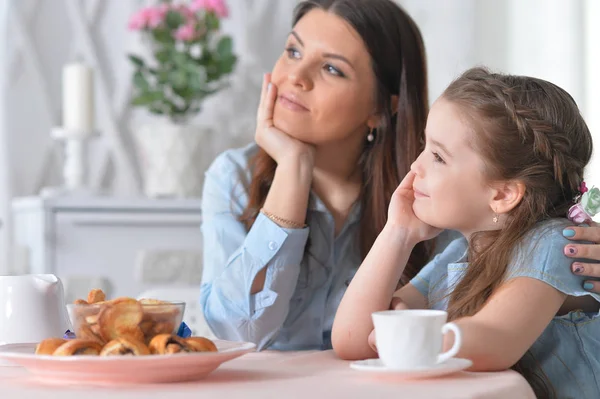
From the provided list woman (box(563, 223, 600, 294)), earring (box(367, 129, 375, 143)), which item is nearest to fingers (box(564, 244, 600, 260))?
woman (box(563, 223, 600, 294))

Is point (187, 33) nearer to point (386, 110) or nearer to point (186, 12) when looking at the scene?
point (186, 12)

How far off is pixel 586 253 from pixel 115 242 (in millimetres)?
1331

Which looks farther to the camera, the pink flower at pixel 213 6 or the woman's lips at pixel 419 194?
the pink flower at pixel 213 6

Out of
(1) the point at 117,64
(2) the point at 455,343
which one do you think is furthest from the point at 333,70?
(1) the point at 117,64

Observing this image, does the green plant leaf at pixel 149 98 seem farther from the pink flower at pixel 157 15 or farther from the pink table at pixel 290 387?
the pink table at pixel 290 387

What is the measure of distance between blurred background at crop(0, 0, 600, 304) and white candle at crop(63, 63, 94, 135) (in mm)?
151

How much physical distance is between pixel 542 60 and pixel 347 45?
0.89 meters

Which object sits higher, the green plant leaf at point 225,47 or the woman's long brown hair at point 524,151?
the green plant leaf at point 225,47

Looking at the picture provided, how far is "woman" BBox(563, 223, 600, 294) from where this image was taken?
97 cm

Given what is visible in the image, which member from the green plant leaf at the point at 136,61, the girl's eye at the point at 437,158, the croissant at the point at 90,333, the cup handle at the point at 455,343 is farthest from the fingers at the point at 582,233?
the green plant leaf at the point at 136,61

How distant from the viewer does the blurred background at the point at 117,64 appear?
2.28 m

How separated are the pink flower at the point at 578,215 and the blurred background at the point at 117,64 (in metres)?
1.20

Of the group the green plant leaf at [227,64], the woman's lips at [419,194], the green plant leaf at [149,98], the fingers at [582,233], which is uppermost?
the green plant leaf at [227,64]

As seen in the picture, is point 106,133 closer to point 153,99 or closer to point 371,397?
point 153,99
